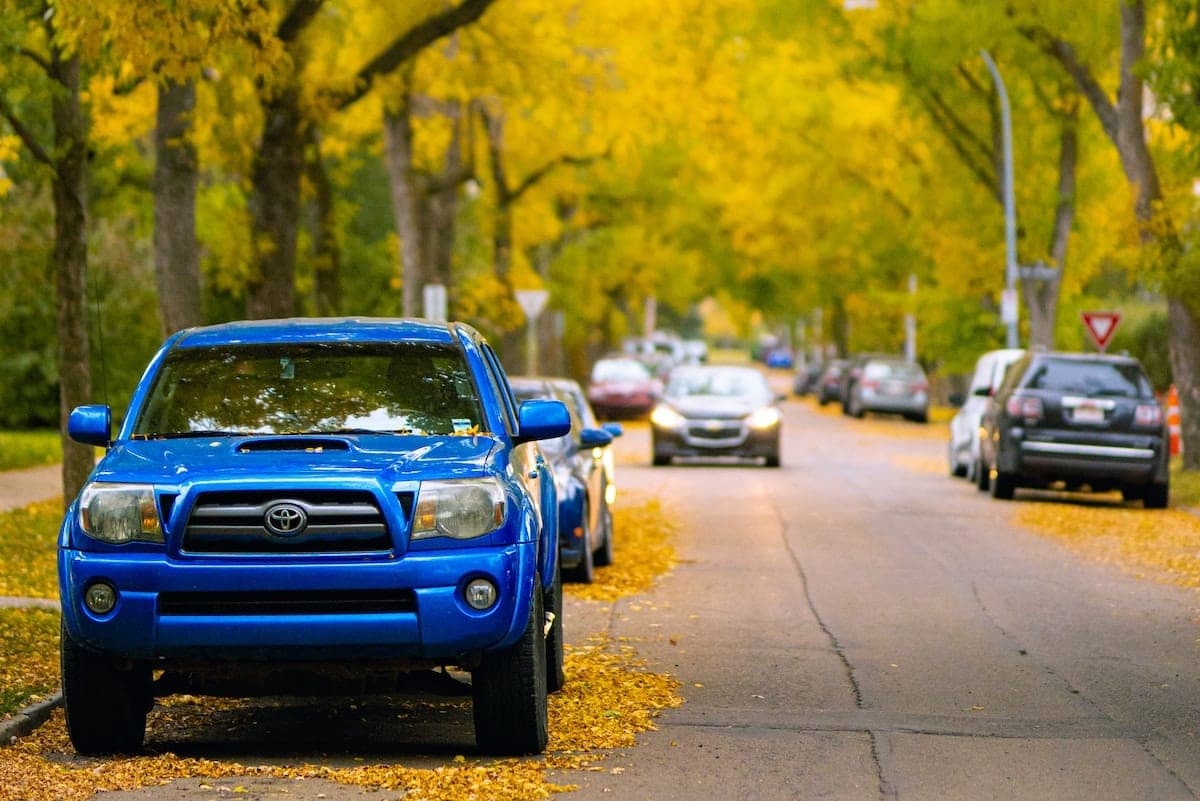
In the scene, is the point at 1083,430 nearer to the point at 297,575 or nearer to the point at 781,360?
the point at 297,575

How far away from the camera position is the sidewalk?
20.6 m

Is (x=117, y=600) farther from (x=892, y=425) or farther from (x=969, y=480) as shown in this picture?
(x=892, y=425)

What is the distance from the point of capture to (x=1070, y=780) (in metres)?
7.80

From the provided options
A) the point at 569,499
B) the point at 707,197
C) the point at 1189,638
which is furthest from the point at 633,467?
the point at 707,197

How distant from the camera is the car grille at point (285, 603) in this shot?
769 cm

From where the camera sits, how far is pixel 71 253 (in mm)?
16766

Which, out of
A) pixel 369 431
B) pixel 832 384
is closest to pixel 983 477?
pixel 369 431

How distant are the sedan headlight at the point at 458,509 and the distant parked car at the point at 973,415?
18.8 metres

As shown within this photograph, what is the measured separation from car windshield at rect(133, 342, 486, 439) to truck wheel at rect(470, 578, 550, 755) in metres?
1.14

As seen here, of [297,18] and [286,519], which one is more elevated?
[297,18]

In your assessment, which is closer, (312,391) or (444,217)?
(312,391)

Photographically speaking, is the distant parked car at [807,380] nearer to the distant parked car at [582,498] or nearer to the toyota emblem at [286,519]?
the distant parked car at [582,498]

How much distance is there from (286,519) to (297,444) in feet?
2.12

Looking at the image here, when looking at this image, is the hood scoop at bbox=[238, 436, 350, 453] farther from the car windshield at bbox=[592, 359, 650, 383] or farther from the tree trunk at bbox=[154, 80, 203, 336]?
the car windshield at bbox=[592, 359, 650, 383]
